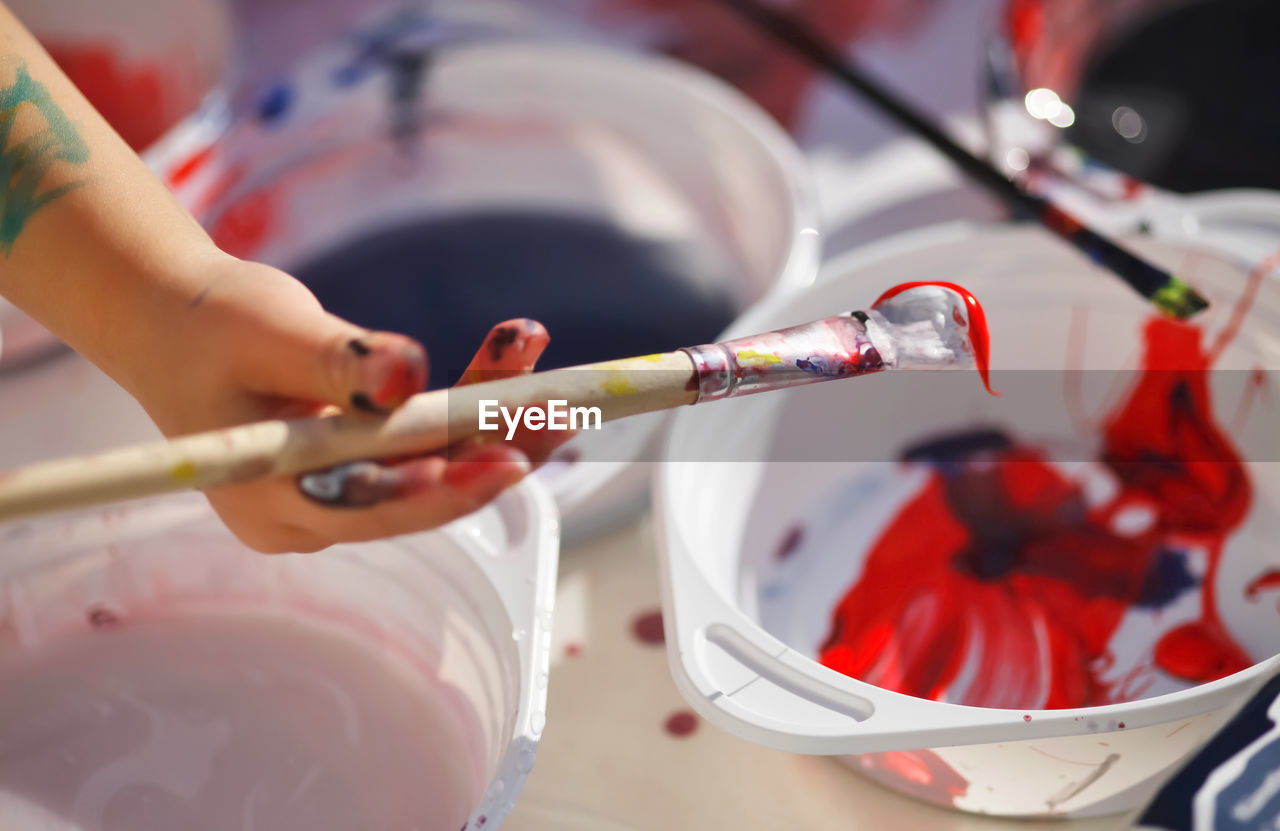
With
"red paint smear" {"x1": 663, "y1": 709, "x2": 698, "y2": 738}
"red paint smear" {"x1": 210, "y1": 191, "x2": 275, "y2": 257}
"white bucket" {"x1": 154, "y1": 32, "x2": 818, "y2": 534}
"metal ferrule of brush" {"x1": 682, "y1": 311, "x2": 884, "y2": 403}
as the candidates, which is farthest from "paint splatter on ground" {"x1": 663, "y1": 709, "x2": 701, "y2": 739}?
"red paint smear" {"x1": 210, "y1": 191, "x2": 275, "y2": 257}

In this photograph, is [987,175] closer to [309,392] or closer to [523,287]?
[523,287]

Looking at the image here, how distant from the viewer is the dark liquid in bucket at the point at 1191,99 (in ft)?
2.50

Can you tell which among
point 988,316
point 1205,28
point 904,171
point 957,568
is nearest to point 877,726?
point 957,568

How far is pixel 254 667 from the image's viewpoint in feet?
1.88

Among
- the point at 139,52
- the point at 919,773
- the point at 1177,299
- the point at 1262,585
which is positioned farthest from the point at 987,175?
the point at 139,52

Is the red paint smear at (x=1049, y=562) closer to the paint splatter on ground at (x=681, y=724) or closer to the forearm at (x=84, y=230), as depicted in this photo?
the paint splatter on ground at (x=681, y=724)

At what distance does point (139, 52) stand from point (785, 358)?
72 cm

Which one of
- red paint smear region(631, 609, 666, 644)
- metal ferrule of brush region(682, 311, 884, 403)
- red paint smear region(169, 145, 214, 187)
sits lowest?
red paint smear region(631, 609, 666, 644)

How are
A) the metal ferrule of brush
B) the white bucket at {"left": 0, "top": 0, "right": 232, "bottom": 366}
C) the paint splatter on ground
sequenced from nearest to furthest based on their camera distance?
the metal ferrule of brush < the paint splatter on ground < the white bucket at {"left": 0, "top": 0, "right": 232, "bottom": 366}

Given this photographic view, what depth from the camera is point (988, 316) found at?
2.11 feet

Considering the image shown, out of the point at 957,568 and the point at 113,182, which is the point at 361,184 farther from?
the point at 957,568

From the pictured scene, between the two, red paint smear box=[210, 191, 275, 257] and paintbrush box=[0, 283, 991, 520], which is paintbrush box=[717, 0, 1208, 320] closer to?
paintbrush box=[0, 283, 991, 520]

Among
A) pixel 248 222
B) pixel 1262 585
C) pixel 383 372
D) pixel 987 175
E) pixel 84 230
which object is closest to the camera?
pixel 383 372
